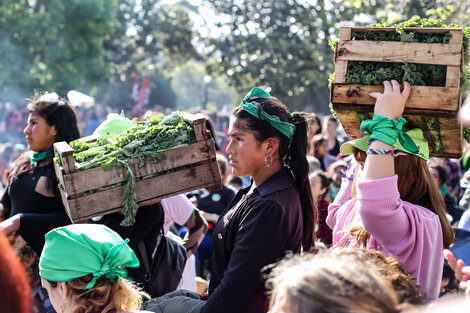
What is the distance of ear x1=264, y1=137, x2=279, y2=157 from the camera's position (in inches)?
127

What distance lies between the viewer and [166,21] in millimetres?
33156

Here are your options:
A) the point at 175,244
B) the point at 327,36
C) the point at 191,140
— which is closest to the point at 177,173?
the point at 191,140

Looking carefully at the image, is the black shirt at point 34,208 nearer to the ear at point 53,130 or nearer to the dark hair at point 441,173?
the ear at point 53,130

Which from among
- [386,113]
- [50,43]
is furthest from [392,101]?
[50,43]

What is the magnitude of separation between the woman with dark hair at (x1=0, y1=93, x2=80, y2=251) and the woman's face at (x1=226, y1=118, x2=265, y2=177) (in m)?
1.52

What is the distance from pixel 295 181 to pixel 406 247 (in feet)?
2.68

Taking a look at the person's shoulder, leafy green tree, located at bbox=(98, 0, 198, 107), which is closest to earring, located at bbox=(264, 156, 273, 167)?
the person's shoulder

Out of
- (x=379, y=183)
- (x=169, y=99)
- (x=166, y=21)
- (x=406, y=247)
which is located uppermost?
(x=166, y=21)

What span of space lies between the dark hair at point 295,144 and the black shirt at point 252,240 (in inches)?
4.4

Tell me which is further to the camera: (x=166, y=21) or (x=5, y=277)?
(x=166, y=21)

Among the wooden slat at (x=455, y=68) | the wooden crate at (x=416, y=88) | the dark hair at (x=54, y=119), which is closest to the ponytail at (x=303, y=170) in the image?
the wooden crate at (x=416, y=88)

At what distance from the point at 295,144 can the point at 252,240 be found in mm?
696

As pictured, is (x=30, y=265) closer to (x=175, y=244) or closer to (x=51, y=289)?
(x=175, y=244)

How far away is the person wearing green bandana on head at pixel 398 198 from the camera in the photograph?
2.62 meters
